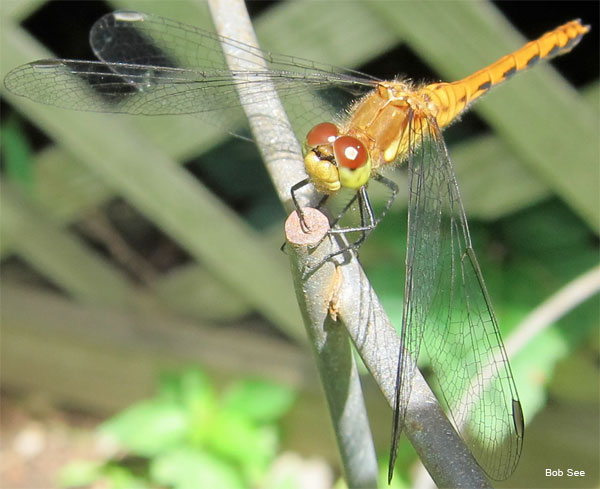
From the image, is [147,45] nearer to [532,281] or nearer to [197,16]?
[197,16]

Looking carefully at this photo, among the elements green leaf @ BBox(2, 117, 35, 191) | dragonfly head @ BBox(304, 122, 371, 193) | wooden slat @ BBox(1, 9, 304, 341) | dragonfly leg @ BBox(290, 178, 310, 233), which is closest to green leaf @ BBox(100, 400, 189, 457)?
wooden slat @ BBox(1, 9, 304, 341)

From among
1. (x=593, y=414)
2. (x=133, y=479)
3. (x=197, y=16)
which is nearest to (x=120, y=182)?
(x=197, y=16)

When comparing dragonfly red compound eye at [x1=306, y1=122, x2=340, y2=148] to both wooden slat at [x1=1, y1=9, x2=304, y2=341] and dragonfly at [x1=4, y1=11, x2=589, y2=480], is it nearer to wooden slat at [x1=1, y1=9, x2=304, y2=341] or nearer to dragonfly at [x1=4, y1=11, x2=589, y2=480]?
dragonfly at [x1=4, y1=11, x2=589, y2=480]

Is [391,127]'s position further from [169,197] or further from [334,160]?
[169,197]

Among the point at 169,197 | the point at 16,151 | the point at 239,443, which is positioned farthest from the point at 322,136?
the point at 16,151

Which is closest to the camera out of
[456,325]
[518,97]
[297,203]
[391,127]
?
[297,203]

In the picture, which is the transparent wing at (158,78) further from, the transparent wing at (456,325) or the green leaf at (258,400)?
the green leaf at (258,400)

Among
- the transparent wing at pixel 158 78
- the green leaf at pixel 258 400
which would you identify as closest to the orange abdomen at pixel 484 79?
the transparent wing at pixel 158 78
